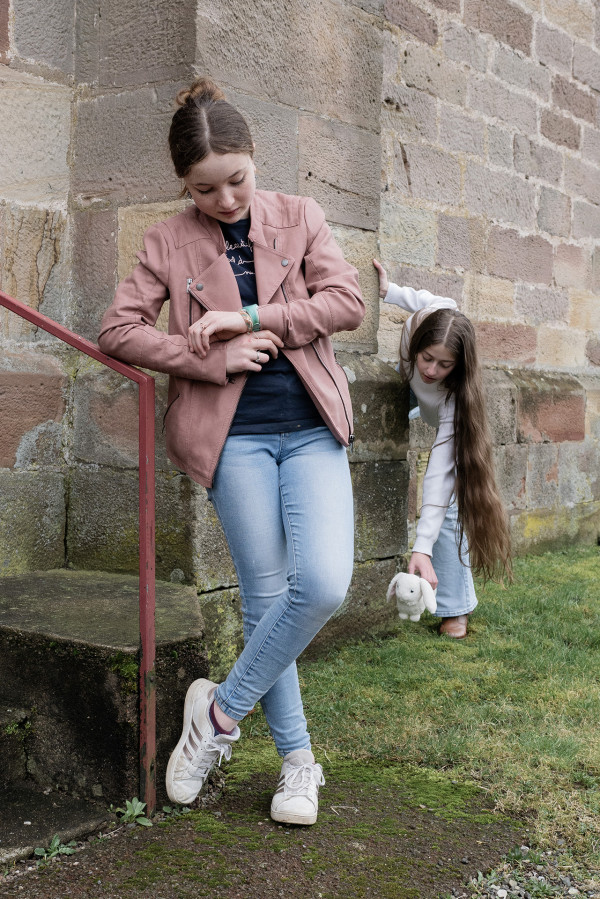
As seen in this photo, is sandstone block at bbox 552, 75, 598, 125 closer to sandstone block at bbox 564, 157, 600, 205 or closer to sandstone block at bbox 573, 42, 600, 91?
sandstone block at bbox 573, 42, 600, 91

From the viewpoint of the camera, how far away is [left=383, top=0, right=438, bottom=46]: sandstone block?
471 centimetres

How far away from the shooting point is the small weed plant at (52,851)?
222 centimetres

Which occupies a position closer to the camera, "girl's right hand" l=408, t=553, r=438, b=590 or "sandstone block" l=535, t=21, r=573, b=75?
"girl's right hand" l=408, t=553, r=438, b=590

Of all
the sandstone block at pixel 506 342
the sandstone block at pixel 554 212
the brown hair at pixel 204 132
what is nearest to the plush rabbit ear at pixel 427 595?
the brown hair at pixel 204 132

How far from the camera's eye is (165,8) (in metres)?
3.27

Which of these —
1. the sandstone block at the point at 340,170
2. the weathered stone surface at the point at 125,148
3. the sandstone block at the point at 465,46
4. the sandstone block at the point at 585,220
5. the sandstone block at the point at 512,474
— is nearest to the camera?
the weathered stone surface at the point at 125,148

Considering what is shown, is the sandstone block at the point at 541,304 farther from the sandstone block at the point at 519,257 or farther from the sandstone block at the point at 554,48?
the sandstone block at the point at 554,48

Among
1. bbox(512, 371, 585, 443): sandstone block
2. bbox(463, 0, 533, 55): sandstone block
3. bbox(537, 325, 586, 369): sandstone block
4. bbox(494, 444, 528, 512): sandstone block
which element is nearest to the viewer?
bbox(463, 0, 533, 55): sandstone block

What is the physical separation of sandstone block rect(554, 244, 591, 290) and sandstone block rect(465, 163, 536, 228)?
0.44 metres

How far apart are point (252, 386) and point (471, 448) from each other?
135 cm

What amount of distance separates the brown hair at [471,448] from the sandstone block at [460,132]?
74.8 inches

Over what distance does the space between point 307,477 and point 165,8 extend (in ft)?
6.34

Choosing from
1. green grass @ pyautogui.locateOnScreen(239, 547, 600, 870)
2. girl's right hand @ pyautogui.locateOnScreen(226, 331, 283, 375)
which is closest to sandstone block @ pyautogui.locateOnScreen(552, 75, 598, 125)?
green grass @ pyautogui.locateOnScreen(239, 547, 600, 870)

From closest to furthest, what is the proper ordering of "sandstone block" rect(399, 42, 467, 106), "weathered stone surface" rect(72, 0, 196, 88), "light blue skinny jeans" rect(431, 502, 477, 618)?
"weathered stone surface" rect(72, 0, 196, 88) → "light blue skinny jeans" rect(431, 502, 477, 618) → "sandstone block" rect(399, 42, 467, 106)
